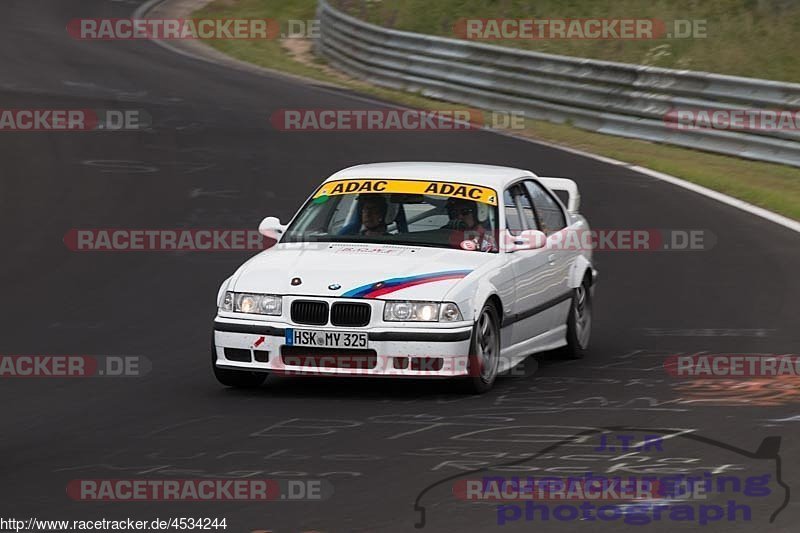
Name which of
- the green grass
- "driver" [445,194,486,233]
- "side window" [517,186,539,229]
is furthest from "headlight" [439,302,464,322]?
the green grass

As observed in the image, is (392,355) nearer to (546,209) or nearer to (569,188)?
(546,209)

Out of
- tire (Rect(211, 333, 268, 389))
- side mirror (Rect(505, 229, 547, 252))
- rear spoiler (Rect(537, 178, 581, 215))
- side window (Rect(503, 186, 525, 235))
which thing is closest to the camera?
tire (Rect(211, 333, 268, 389))

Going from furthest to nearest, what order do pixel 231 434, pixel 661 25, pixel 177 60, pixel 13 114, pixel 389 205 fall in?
pixel 177 60, pixel 661 25, pixel 13 114, pixel 389 205, pixel 231 434

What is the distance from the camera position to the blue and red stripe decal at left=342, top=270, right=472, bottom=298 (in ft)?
31.5

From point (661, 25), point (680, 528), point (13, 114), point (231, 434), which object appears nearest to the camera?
point (680, 528)

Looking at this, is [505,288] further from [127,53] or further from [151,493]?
[127,53]

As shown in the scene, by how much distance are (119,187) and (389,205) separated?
9.01m

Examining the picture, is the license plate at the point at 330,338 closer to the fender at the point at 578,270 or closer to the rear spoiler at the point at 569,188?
the fender at the point at 578,270

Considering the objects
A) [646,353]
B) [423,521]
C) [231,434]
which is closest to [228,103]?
[646,353]

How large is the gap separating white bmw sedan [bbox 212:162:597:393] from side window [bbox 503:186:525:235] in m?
0.01

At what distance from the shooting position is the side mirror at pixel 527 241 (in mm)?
10414

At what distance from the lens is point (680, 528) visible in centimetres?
641

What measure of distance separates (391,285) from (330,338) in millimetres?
471

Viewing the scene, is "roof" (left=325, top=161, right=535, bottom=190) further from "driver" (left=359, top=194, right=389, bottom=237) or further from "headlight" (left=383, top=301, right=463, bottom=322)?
"headlight" (left=383, top=301, right=463, bottom=322)
